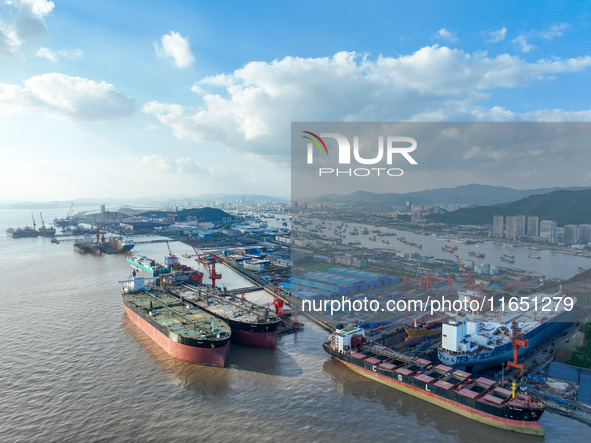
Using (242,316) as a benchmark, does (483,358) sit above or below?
below

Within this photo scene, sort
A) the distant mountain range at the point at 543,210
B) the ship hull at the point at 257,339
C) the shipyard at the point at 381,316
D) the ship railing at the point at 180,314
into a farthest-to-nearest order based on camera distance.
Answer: the distant mountain range at the point at 543,210, the ship hull at the point at 257,339, the ship railing at the point at 180,314, the shipyard at the point at 381,316

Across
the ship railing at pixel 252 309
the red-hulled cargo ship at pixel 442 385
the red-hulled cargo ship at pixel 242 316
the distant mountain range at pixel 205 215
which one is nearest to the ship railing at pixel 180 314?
the red-hulled cargo ship at pixel 242 316

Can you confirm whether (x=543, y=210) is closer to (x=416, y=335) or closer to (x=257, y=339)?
(x=416, y=335)

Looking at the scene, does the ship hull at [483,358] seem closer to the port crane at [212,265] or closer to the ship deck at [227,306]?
the ship deck at [227,306]

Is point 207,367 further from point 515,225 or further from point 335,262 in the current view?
point 515,225

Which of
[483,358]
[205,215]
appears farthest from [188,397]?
[205,215]

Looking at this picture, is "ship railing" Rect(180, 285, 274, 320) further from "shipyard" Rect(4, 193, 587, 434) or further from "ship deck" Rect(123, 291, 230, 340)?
"ship deck" Rect(123, 291, 230, 340)

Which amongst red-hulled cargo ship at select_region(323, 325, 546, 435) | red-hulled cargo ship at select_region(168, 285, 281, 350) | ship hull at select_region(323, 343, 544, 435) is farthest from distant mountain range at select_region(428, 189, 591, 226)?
ship hull at select_region(323, 343, 544, 435)
